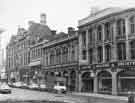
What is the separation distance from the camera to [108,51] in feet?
120

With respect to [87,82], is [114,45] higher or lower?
higher

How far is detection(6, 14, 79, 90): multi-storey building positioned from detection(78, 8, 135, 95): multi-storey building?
2.90 metres

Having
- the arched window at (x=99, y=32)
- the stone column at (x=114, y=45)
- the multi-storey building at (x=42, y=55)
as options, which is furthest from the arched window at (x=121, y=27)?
the multi-storey building at (x=42, y=55)

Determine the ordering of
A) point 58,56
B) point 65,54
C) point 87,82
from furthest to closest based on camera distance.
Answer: point 58,56 → point 65,54 → point 87,82

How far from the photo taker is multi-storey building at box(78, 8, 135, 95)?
33.4 meters

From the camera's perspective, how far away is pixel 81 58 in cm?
4216

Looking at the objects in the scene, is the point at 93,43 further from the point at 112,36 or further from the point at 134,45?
the point at 134,45

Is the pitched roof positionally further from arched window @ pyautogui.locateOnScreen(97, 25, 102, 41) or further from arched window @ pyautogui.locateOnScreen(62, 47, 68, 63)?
arched window @ pyautogui.locateOnScreen(97, 25, 102, 41)

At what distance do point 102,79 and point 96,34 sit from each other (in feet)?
22.9

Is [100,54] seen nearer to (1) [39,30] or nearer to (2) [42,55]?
(2) [42,55]

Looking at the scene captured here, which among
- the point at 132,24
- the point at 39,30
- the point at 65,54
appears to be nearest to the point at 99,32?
the point at 132,24

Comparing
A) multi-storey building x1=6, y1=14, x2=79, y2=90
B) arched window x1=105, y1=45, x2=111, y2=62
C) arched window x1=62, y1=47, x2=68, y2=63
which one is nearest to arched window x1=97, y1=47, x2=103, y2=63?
arched window x1=105, y1=45, x2=111, y2=62

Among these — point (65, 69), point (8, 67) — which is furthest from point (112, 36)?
point (8, 67)

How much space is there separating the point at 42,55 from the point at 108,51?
23.3m
